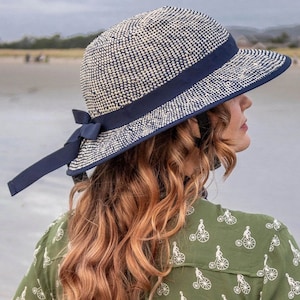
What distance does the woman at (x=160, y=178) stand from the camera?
1.24m

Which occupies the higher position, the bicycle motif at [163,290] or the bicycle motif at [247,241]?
the bicycle motif at [247,241]

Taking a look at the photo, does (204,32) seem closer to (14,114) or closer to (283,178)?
(283,178)

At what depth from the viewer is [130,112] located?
1.38 m

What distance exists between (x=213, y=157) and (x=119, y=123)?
18 cm

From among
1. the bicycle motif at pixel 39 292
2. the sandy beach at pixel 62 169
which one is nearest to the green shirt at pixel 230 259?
the bicycle motif at pixel 39 292

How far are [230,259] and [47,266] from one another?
36 centimetres

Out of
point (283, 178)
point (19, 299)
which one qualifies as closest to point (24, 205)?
point (283, 178)

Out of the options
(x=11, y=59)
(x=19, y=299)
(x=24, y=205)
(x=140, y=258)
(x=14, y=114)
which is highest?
(x=140, y=258)

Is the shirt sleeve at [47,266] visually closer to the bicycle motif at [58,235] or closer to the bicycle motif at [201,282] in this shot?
the bicycle motif at [58,235]

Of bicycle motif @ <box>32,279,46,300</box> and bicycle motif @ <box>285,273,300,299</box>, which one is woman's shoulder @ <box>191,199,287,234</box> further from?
bicycle motif @ <box>32,279,46,300</box>

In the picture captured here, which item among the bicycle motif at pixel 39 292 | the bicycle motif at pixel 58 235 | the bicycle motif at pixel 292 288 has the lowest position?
the bicycle motif at pixel 39 292

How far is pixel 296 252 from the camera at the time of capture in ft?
4.15

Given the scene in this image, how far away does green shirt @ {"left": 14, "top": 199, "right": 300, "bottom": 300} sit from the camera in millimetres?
1229


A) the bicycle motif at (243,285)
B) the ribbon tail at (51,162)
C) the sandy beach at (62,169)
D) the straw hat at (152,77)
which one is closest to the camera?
the bicycle motif at (243,285)
